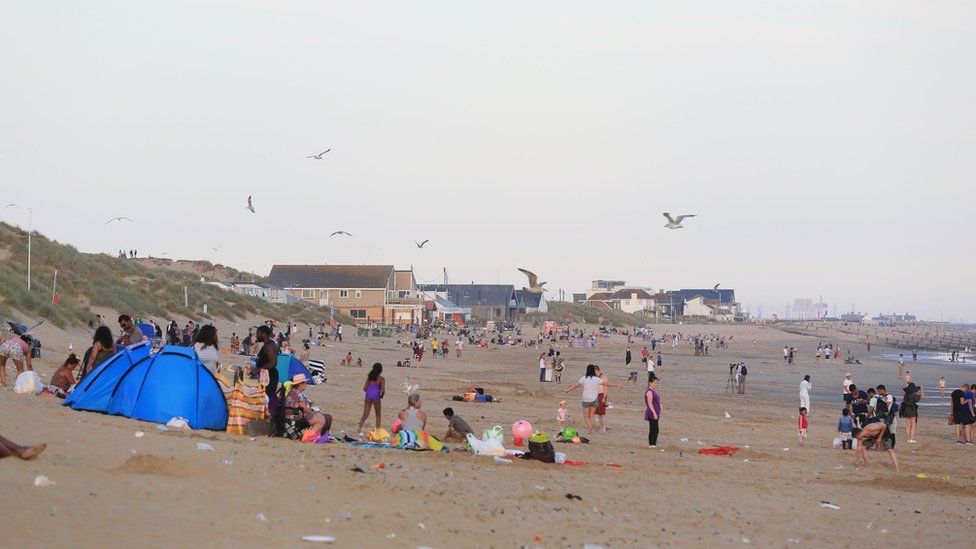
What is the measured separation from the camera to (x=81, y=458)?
8859 millimetres

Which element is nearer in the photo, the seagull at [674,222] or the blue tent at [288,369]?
the blue tent at [288,369]

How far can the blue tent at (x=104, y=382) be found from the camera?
1266cm

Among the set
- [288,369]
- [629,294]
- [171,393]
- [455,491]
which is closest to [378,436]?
[288,369]

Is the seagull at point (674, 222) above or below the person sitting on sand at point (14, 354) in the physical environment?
Answer: above

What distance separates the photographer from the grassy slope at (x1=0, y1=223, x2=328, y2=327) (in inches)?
1208

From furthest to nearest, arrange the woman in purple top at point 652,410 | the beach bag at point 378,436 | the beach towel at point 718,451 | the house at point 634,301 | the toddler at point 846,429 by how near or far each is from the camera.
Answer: the house at point 634,301 < the toddler at point 846,429 < the woman in purple top at point 652,410 < the beach towel at point 718,451 < the beach bag at point 378,436

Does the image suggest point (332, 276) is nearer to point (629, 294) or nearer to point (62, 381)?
point (62, 381)

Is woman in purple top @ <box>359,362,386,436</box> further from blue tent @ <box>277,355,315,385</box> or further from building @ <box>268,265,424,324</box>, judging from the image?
building @ <box>268,265,424,324</box>

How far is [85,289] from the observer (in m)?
38.5

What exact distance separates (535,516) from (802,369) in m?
43.6

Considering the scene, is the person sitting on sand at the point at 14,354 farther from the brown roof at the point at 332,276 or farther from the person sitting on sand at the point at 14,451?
the brown roof at the point at 332,276

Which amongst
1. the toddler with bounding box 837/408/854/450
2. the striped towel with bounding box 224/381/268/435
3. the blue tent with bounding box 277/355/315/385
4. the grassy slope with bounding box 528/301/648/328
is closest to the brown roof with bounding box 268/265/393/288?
the grassy slope with bounding box 528/301/648/328

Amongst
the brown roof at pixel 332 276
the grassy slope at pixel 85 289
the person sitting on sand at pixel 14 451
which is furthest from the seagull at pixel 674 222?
the brown roof at pixel 332 276

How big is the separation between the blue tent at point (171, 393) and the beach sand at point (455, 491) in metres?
0.35
